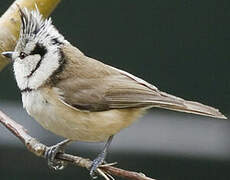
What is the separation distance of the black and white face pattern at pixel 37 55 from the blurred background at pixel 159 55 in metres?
2.77

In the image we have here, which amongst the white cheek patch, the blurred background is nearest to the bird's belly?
the white cheek patch

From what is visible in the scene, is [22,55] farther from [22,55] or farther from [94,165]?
[94,165]

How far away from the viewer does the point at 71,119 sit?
13.1ft

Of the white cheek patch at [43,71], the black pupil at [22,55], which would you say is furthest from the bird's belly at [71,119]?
the black pupil at [22,55]

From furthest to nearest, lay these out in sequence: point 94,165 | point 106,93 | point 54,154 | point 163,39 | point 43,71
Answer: point 163,39 < point 106,93 < point 43,71 < point 54,154 < point 94,165

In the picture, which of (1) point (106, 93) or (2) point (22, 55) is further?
(1) point (106, 93)

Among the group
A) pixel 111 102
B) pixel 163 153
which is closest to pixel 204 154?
pixel 163 153

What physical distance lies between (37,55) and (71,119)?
40cm

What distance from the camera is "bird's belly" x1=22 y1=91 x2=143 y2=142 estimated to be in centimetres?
394

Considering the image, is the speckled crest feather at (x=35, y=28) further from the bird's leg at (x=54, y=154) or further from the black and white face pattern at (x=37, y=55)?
the bird's leg at (x=54, y=154)

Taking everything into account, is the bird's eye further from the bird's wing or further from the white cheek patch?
the bird's wing

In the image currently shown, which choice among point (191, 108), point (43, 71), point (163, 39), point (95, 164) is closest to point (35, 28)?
point (43, 71)

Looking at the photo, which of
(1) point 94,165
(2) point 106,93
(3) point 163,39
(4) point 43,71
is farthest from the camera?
(3) point 163,39

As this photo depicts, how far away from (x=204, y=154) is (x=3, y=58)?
12.2 ft
